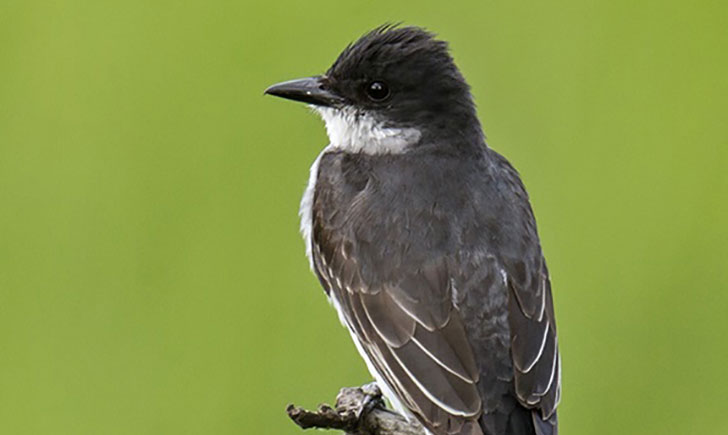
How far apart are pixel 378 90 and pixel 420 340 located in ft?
3.41

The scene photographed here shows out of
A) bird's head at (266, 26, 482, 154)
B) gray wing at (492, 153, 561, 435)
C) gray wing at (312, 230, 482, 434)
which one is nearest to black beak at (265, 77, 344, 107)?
bird's head at (266, 26, 482, 154)

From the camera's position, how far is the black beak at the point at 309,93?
256 inches

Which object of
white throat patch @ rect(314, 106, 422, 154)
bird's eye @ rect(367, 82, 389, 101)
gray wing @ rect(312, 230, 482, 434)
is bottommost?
gray wing @ rect(312, 230, 482, 434)

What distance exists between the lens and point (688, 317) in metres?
7.16

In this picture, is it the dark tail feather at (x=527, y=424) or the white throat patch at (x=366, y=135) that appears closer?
the dark tail feather at (x=527, y=424)

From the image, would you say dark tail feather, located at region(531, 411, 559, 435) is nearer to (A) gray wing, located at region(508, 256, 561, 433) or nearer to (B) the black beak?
(A) gray wing, located at region(508, 256, 561, 433)

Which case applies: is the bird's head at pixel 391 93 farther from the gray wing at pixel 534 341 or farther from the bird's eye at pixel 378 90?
the gray wing at pixel 534 341

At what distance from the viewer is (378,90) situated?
6496mm

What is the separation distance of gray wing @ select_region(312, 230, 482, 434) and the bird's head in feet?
1.65

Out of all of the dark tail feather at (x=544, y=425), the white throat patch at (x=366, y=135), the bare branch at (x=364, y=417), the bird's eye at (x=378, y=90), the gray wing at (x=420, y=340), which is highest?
the bird's eye at (x=378, y=90)

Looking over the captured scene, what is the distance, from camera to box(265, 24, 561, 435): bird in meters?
5.75

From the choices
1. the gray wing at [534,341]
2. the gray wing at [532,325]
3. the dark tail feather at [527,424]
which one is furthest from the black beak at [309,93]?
the dark tail feather at [527,424]

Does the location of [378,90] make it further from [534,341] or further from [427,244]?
[534,341]

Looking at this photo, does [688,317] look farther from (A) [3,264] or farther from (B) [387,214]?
(A) [3,264]
